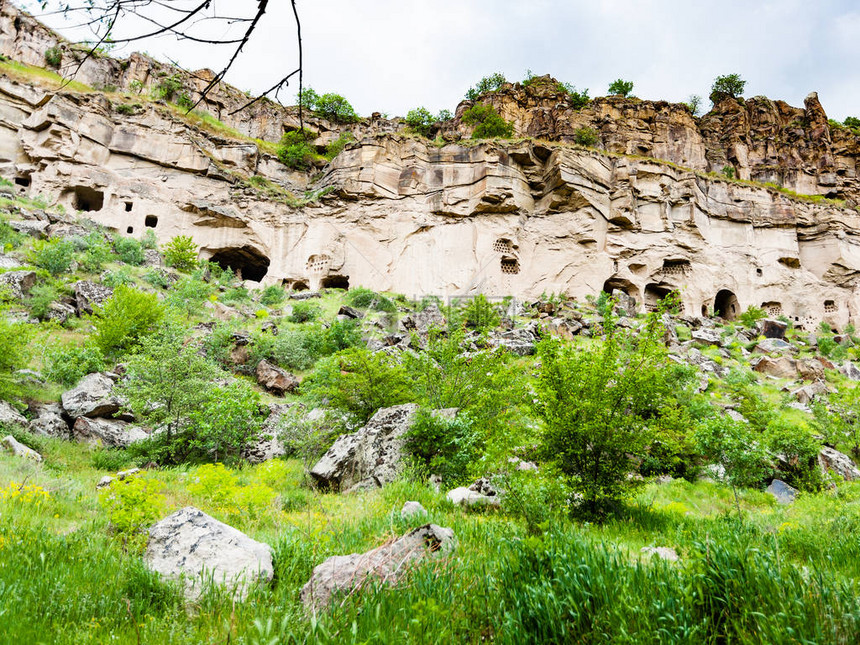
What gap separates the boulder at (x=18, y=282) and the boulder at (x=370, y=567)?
15180mm

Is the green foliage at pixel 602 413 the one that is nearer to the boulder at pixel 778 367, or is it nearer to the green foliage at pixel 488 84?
the boulder at pixel 778 367

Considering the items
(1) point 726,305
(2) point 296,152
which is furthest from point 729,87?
(2) point 296,152

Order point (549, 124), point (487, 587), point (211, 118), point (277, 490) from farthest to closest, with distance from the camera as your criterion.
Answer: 1. point (549, 124)
2. point (211, 118)
3. point (277, 490)
4. point (487, 587)

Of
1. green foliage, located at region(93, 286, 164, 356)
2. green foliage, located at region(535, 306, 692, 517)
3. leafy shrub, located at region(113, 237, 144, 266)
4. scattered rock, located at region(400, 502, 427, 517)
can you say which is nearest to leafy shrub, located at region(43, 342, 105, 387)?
green foliage, located at region(93, 286, 164, 356)

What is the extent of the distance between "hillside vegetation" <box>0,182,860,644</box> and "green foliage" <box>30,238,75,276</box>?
0.31ft

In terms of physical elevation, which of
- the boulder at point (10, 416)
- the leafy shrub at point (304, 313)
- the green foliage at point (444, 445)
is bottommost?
the boulder at point (10, 416)

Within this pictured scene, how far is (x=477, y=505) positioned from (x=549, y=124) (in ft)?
122

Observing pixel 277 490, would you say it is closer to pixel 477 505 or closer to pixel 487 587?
pixel 477 505

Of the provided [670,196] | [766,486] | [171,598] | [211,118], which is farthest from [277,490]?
[211,118]

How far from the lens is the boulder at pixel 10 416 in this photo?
8.21m

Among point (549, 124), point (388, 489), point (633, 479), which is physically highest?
point (549, 124)

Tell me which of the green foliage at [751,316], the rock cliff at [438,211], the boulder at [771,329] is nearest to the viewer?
the boulder at [771,329]

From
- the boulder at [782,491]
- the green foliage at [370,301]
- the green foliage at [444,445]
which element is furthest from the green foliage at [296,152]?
the boulder at [782,491]

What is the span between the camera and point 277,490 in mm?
7070
